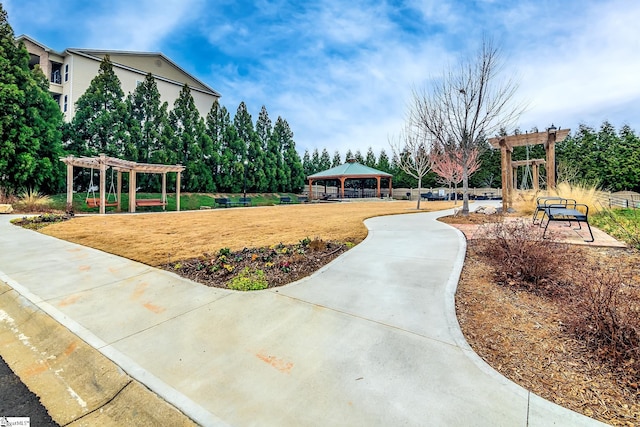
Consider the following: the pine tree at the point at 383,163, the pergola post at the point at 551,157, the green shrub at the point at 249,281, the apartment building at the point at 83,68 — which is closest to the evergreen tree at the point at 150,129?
the apartment building at the point at 83,68

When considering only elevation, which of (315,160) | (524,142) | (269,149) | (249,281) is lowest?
(249,281)

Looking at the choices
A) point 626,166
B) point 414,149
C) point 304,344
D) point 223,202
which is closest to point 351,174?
point 414,149

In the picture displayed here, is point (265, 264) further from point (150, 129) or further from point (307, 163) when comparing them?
point (307, 163)

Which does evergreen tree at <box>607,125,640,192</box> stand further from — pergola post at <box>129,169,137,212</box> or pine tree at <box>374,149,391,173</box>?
pergola post at <box>129,169,137,212</box>

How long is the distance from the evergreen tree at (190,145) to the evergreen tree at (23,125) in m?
6.73

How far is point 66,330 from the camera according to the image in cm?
283

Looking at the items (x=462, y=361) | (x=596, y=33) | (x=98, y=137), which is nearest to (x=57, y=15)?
(x=98, y=137)

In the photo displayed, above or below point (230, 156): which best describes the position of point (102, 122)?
above

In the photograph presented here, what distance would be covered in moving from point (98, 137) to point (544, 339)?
23180 millimetres

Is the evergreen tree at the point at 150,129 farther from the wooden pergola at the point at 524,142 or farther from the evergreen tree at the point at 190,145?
the wooden pergola at the point at 524,142

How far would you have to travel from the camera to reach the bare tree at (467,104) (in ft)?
31.8

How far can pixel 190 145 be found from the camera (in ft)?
71.8

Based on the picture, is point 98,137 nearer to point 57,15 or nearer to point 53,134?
point 53,134

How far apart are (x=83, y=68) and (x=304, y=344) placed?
28716mm
